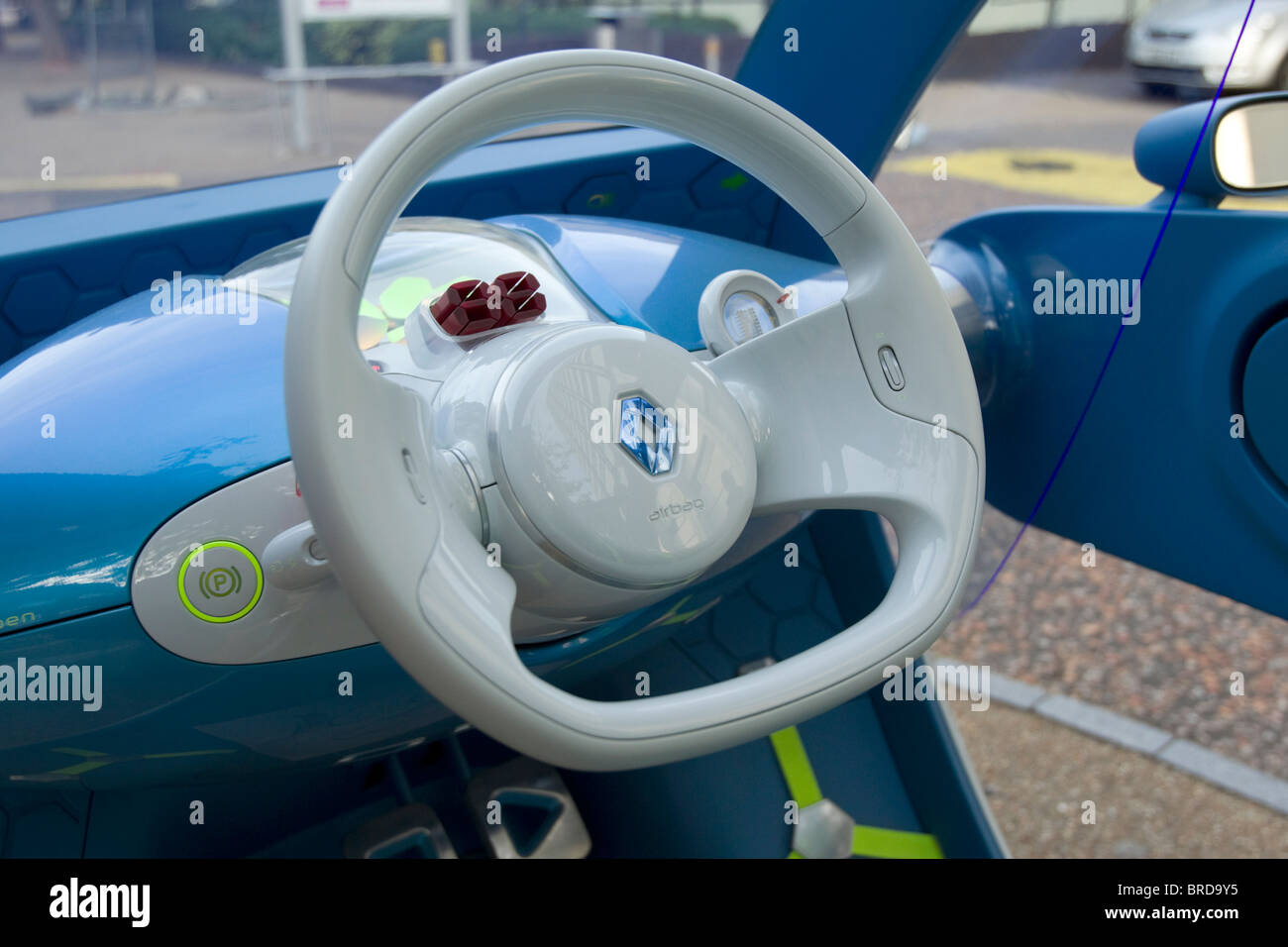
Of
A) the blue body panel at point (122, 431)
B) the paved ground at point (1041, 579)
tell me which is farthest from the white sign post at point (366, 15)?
the blue body panel at point (122, 431)

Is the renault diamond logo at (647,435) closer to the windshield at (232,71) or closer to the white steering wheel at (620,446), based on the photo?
the white steering wheel at (620,446)

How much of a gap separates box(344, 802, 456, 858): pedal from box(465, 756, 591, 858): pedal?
0.19ft

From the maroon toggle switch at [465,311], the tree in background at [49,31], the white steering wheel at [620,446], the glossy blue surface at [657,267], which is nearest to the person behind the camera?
the white steering wheel at [620,446]

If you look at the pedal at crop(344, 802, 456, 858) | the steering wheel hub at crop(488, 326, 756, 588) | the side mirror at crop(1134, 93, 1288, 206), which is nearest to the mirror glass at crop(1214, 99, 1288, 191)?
the side mirror at crop(1134, 93, 1288, 206)

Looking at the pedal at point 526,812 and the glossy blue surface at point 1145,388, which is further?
the pedal at point 526,812

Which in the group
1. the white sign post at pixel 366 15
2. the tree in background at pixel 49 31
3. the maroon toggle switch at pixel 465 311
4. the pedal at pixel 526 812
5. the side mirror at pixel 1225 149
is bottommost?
the pedal at pixel 526 812

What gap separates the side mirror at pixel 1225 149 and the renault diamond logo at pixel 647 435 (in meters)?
0.74

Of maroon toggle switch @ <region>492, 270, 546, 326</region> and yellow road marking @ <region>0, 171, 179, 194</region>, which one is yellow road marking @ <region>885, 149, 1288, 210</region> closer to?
maroon toggle switch @ <region>492, 270, 546, 326</region>

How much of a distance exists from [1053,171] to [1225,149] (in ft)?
0.85

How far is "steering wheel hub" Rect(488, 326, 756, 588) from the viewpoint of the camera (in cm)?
93

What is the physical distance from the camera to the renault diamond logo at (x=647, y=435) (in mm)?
957

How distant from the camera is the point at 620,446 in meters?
0.95
